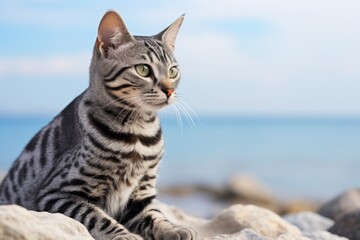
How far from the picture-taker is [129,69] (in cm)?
447

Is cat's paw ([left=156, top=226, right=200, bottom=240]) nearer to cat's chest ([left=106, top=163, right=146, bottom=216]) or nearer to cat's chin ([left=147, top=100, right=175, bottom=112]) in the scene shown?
cat's chest ([left=106, top=163, right=146, bottom=216])

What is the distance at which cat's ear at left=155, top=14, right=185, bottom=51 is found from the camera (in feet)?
16.2

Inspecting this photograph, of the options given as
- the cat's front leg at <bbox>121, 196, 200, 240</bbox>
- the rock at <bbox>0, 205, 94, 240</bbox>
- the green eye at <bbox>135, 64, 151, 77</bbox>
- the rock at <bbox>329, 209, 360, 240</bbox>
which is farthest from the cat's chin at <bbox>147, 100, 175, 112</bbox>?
the rock at <bbox>329, 209, 360, 240</bbox>

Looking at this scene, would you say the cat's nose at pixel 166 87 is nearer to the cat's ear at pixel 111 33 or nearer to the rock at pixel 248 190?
the cat's ear at pixel 111 33

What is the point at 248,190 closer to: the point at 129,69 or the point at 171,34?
the point at 171,34

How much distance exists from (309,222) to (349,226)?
0.94 meters

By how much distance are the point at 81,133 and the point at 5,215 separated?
1.65m

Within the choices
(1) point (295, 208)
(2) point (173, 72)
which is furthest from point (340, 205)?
(1) point (295, 208)

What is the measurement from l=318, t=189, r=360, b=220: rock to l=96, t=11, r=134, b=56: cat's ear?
164 inches

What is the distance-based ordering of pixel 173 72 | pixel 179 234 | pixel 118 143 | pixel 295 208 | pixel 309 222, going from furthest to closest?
pixel 295 208, pixel 309 222, pixel 173 72, pixel 118 143, pixel 179 234

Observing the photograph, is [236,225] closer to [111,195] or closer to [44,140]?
[111,195]

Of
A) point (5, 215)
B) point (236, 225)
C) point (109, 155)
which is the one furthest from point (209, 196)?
point (5, 215)

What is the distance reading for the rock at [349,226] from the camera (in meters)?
5.76

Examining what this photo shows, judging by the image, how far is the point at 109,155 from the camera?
4.55m
